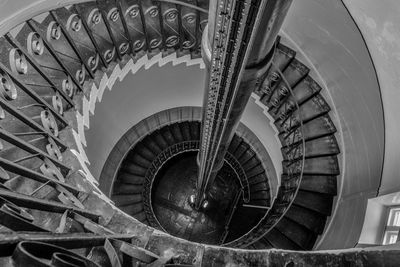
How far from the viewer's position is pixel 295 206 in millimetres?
7121

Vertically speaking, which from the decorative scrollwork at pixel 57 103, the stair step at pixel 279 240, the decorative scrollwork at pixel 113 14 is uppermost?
the decorative scrollwork at pixel 113 14

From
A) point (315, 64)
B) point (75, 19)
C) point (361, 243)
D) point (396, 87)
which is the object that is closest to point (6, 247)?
point (75, 19)

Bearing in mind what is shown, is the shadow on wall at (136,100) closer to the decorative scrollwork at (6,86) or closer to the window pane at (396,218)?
the decorative scrollwork at (6,86)

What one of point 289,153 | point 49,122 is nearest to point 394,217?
point 289,153

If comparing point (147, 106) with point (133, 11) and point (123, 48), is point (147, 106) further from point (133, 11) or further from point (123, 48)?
point (133, 11)

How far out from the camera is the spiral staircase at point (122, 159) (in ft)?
7.48

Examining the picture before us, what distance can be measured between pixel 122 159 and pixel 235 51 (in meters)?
7.24

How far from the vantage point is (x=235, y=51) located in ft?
7.97

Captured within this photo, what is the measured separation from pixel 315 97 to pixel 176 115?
4.61 meters

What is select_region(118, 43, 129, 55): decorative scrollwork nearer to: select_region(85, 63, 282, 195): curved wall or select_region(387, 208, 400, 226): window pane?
select_region(85, 63, 282, 195): curved wall

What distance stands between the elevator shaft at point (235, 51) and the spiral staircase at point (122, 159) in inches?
56.3

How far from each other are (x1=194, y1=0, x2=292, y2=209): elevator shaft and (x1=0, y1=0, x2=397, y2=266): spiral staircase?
1.43 meters

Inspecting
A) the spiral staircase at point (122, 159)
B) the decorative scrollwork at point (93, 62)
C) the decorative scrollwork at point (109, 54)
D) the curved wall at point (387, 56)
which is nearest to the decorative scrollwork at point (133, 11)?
the spiral staircase at point (122, 159)

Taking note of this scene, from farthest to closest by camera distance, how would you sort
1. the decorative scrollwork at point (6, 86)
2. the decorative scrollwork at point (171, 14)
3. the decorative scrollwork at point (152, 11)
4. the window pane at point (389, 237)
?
the decorative scrollwork at point (171, 14) < the decorative scrollwork at point (152, 11) < the window pane at point (389, 237) < the decorative scrollwork at point (6, 86)
